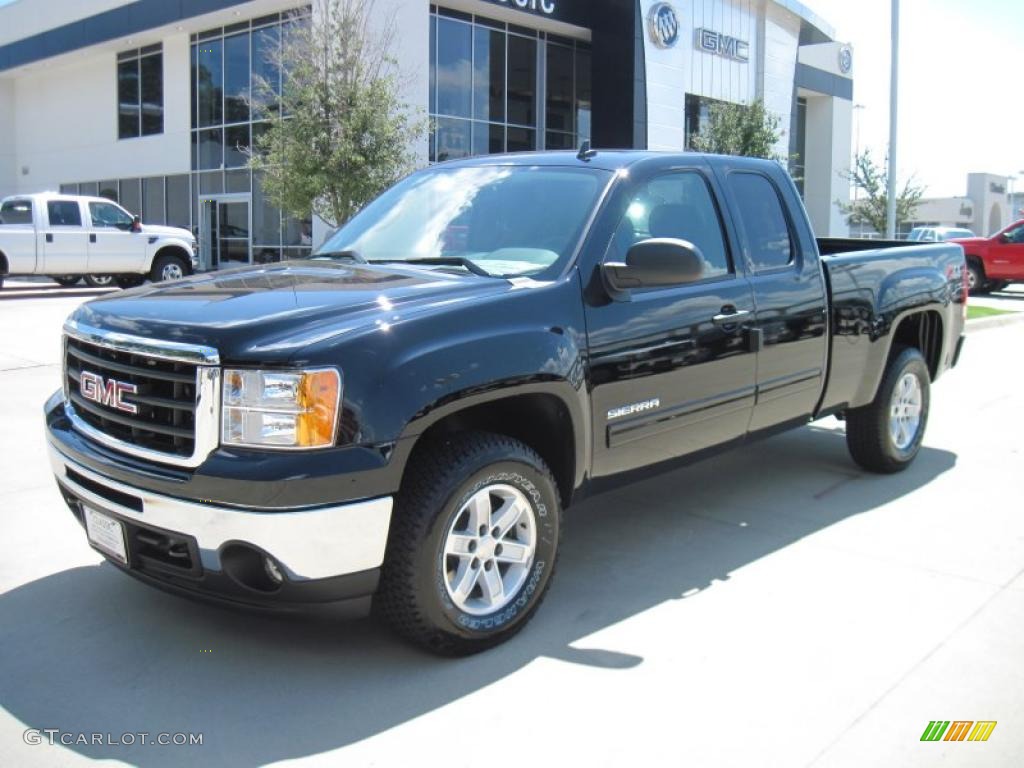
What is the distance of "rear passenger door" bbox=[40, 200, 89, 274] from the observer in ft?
64.2

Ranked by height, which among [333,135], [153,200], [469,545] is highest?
[333,135]

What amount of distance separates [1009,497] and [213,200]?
25.7 m

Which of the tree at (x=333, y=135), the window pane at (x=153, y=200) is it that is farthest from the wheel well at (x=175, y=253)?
the window pane at (x=153, y=200)

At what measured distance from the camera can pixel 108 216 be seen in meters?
20.2

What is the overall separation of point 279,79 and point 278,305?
2329 cm

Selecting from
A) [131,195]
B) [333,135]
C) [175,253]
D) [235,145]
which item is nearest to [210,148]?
[235,145]

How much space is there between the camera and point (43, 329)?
1343cm

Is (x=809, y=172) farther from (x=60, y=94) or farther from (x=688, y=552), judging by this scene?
(x=688, y=552)

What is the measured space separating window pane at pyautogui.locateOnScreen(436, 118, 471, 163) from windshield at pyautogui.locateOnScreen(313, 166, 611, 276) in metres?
21.2

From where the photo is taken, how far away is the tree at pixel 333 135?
17250 millimetres

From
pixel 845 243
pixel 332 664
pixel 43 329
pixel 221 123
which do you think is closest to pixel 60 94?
pixel 221 123

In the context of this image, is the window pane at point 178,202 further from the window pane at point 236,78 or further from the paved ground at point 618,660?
the paved ground at point 618,660

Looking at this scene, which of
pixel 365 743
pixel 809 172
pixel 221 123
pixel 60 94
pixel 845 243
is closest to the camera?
pixel 365 743

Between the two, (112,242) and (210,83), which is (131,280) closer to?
(112,242)
